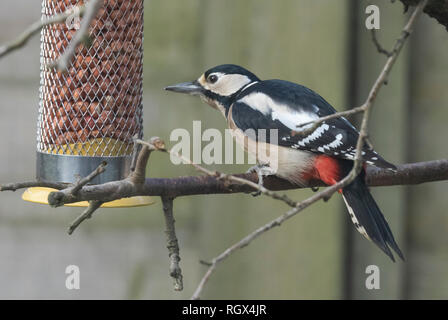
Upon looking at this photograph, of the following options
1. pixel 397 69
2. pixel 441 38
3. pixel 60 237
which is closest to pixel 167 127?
pixel 60 237

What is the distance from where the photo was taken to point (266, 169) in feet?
6.37

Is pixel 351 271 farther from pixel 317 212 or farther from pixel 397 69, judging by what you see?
pixel 397 69

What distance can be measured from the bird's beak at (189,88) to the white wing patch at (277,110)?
14cm

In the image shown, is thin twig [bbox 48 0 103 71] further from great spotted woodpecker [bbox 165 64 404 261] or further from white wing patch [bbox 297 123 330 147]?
white wing patch [bbox 297 123 330 147]

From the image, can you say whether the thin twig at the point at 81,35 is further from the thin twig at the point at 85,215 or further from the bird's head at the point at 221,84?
the bird's head at the point at 221,84

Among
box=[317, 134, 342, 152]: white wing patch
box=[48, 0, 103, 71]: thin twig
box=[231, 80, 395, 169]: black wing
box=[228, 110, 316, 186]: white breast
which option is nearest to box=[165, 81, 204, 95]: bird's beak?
box=[231, 80, 395, 169]: black wing

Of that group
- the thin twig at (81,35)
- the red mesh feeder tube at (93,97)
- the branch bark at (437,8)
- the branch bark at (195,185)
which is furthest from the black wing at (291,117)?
the thin twig at (81,35)

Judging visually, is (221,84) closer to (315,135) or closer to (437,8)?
(315,135)

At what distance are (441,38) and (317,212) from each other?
0.74 m

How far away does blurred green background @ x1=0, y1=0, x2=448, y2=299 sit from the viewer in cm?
245

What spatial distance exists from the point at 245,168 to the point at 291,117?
0.60m

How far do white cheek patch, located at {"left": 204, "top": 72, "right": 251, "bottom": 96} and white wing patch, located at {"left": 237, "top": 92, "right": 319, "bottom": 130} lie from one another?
0.10 m

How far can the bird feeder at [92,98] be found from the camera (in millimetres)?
1794

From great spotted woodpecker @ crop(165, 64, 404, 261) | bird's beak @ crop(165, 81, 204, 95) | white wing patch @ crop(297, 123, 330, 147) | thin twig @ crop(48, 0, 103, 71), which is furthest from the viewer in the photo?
bird's beak @ crop(165, 81, 204, 95)
